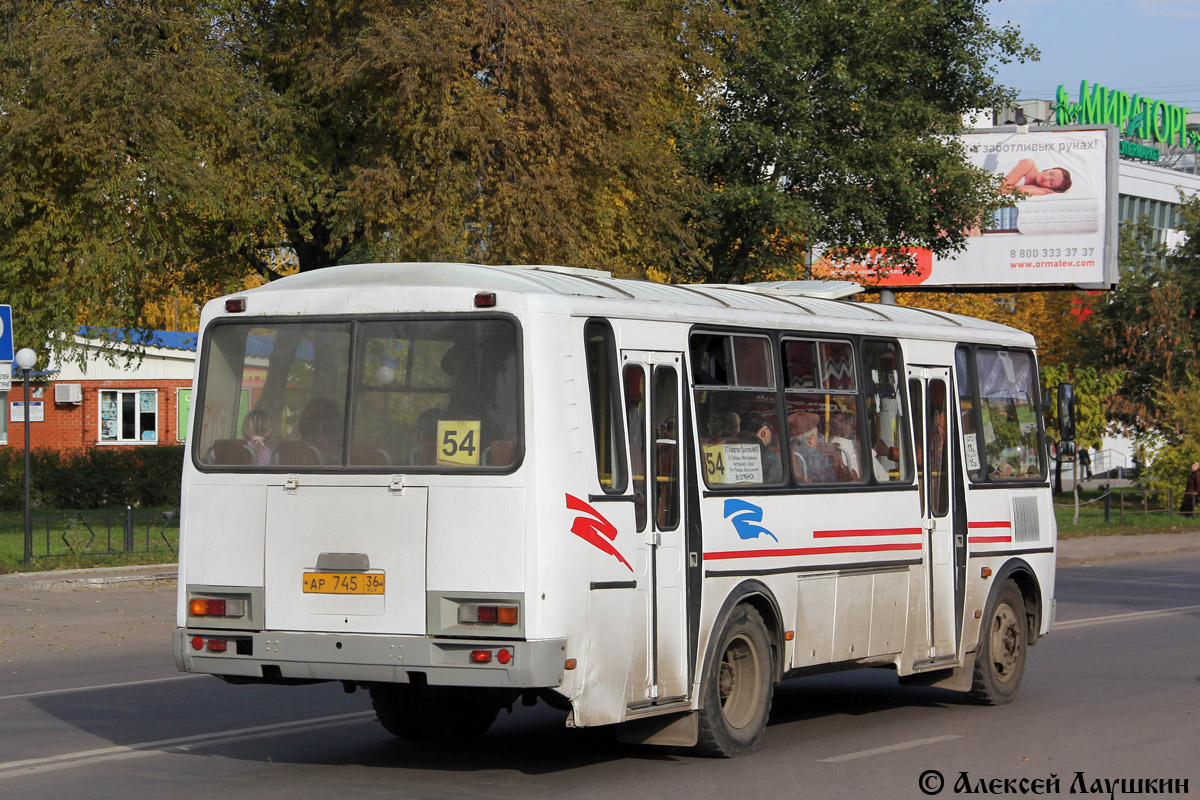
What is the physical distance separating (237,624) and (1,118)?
51.6 ft

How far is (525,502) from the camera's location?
8.19m

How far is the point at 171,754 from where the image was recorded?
31.3 ft

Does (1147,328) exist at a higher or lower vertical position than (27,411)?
higher

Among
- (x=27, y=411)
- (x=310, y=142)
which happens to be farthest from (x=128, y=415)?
(x=27, y=411)

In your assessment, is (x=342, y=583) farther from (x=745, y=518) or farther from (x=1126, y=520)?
(x=1126, y=520)

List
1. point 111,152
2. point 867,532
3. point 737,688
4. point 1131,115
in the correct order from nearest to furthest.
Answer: point 737,688, point 867,532, point 111,152, point 1131,115

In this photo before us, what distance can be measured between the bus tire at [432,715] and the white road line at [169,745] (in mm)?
721

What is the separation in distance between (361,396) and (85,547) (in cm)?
1711

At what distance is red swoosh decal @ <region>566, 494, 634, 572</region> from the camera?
834 cm

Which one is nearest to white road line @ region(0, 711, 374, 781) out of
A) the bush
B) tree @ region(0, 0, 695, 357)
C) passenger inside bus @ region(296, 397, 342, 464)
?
passenger inside bus @ region(296, 397, 342, 464)

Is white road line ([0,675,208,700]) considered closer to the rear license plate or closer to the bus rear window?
the bus rear window

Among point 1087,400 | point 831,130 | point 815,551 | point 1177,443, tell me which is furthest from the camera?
point 1177,443

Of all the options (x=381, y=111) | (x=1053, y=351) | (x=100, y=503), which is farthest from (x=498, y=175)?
(x=1053, y=351)

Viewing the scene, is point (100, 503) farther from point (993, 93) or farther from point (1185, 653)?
point (1185, 653)
